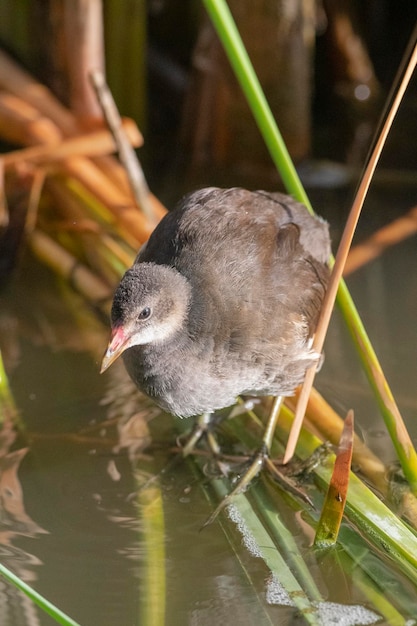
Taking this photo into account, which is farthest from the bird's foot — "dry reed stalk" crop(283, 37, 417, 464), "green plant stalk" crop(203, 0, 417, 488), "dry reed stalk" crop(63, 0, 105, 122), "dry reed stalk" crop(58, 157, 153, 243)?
"dry reed stalk" crop(63, 0, 105, 122)

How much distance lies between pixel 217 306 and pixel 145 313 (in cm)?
21

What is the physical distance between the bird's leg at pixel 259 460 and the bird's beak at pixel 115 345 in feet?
1.76

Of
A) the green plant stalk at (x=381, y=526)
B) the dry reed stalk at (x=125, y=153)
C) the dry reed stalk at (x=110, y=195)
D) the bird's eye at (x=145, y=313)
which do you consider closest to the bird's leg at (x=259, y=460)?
the green plant stalk at (x=381, y=526)

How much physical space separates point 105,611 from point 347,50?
328cm

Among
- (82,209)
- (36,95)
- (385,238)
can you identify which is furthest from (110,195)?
(385,238)

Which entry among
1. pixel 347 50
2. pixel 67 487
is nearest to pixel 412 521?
pixel 67 487

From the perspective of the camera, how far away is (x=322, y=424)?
256 centimetres

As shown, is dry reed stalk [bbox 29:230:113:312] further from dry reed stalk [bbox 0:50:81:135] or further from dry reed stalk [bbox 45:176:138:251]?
dry reed stalk [bbox 0:50:81:135]

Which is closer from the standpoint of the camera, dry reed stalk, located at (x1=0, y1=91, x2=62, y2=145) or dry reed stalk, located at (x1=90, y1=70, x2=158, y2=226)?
dry reed stalk, located at (x1=90, y1=70, x2=158, y2=226)

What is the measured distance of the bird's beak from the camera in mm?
2098

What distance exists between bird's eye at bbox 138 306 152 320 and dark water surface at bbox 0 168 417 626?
1.81 feet

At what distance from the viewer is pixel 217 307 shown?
2.30 m

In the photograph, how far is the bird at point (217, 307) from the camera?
2215mm

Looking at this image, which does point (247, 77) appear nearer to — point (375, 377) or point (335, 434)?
point (375, 377)
